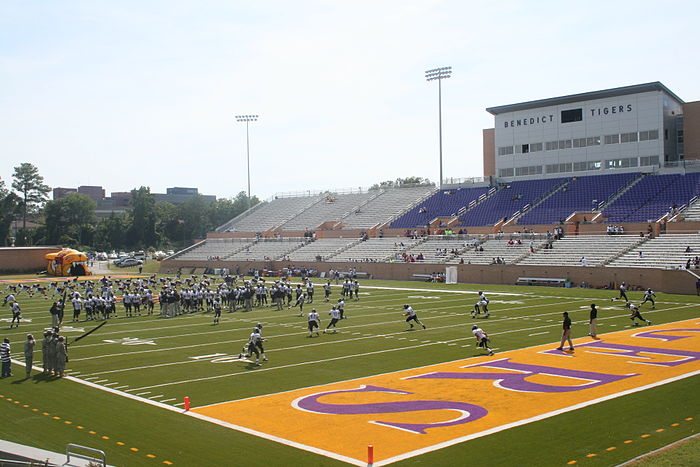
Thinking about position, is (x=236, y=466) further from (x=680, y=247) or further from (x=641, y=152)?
(x=641, y=152)

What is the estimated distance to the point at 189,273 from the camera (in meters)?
66.1

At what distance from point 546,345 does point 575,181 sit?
131ft

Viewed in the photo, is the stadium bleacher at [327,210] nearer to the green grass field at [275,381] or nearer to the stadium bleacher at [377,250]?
the stadium bleacher at [377,250]

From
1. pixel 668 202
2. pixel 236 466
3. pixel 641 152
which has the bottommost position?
pixel 236 466

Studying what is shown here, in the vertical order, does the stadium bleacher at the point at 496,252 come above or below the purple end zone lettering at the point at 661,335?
above

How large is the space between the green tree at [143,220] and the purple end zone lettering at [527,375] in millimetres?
87551

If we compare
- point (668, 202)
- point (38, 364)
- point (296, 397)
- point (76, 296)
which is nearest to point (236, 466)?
point (296, 397)

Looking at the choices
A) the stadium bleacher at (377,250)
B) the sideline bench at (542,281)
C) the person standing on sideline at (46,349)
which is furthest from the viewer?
the stadium bleacher at (377,250)

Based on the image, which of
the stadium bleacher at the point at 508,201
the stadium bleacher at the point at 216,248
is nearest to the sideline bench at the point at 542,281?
the stadium bleacher at the point at 508,201

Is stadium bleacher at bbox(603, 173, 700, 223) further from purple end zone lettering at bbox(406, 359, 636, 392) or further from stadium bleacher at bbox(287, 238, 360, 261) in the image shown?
purple end zone lettering at bbox(406, 359, 636, 392)

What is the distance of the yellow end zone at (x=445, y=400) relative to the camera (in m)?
12.2

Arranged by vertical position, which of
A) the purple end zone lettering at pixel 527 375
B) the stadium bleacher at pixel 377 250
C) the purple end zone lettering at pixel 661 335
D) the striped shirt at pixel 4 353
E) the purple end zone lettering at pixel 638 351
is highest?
the stadium bleacher at pixel 377 250

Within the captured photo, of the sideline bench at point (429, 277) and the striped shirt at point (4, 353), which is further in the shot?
the sideline bench at point (429, 277)

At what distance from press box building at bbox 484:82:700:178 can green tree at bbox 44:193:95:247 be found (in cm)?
6554
